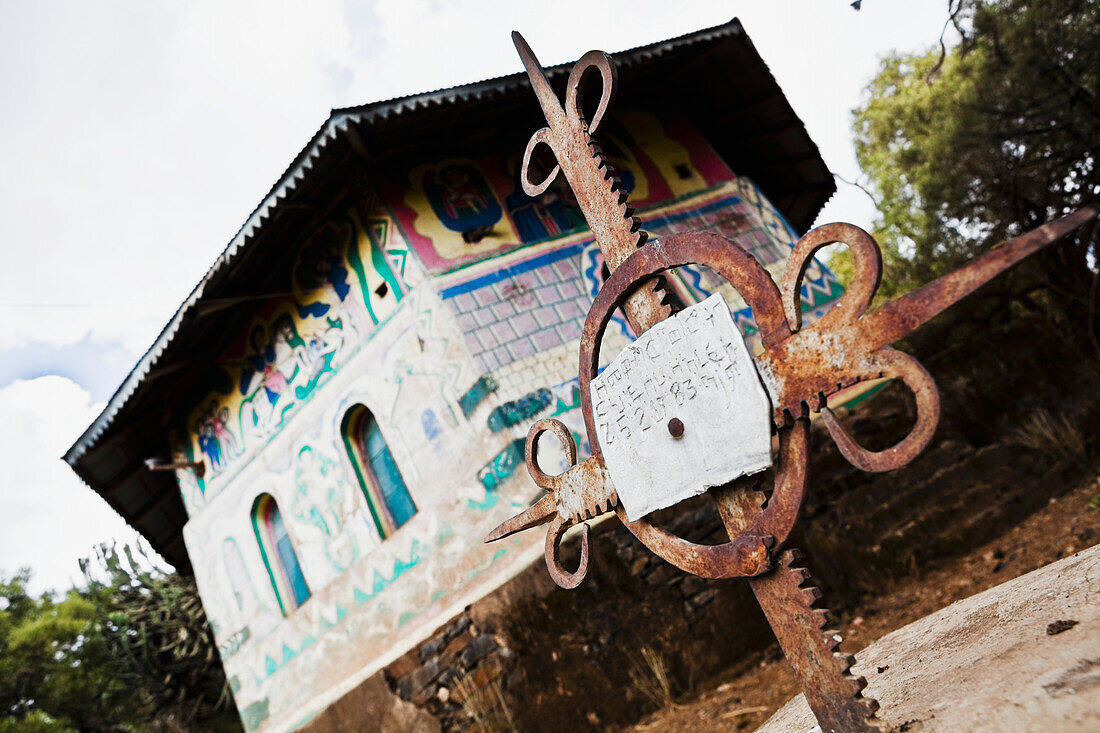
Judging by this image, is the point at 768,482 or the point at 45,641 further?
the point at 45,641

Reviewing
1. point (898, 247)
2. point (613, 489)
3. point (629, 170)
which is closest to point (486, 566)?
point (613, 489)

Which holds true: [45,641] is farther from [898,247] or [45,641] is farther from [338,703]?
[898,247]

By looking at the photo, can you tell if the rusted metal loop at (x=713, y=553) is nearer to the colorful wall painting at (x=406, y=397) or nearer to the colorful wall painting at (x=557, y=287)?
the colorful wall painting at (x=406, y=397)

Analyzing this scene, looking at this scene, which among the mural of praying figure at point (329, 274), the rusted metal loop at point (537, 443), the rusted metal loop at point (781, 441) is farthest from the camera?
the mural of praying figure at point (329, 274)

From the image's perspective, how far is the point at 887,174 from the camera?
17578 millimetres

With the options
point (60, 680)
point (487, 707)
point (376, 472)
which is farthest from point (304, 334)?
point (60, 680)

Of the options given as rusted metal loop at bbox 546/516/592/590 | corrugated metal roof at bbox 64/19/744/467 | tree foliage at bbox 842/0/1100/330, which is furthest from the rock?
tree foliage at bbox 842/0/1100/330

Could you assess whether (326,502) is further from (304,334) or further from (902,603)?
(902,603)

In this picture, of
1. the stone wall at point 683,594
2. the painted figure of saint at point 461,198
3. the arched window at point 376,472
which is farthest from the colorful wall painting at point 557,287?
the stone wall at point 683,594

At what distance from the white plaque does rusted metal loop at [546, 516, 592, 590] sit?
27cm

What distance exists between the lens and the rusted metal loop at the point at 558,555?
2.70 metres

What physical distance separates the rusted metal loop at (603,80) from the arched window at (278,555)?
7.59 m

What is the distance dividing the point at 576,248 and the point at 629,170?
1.60m

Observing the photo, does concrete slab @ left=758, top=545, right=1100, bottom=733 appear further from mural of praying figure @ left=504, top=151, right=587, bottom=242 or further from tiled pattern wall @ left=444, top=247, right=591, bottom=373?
mural of praying figure @ left=504, top=151, right=587, bottom=242
